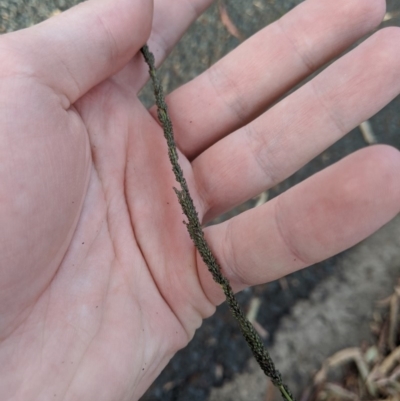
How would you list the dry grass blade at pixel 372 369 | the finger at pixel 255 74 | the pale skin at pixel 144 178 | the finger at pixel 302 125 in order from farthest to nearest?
the dry grass blade at pixel 372 369
the finger at pixel 255 74
the finger at pixel 302 125
the pale skin at pixel 144 178

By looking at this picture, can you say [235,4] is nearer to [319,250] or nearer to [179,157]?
[179,157]

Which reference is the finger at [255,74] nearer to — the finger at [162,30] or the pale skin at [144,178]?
the pale skin at [144,178]

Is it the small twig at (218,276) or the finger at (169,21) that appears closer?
the small twig at (218,276)

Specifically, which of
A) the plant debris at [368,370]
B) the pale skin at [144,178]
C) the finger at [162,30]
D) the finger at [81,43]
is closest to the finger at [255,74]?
the pale skin at [144,178]

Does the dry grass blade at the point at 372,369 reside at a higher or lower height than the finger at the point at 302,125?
lower

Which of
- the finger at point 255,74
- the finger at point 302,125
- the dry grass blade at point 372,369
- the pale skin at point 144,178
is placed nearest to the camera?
the pale skin at point 144,178

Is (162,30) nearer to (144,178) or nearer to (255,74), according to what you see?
(255,74)

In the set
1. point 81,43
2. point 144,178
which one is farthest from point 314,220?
point 81,43

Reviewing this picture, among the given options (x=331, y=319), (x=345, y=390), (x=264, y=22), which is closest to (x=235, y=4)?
(x=264, y=22)

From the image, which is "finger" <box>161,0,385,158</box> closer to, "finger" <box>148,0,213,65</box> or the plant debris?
"finger" <box>148,0,213,65</box>
